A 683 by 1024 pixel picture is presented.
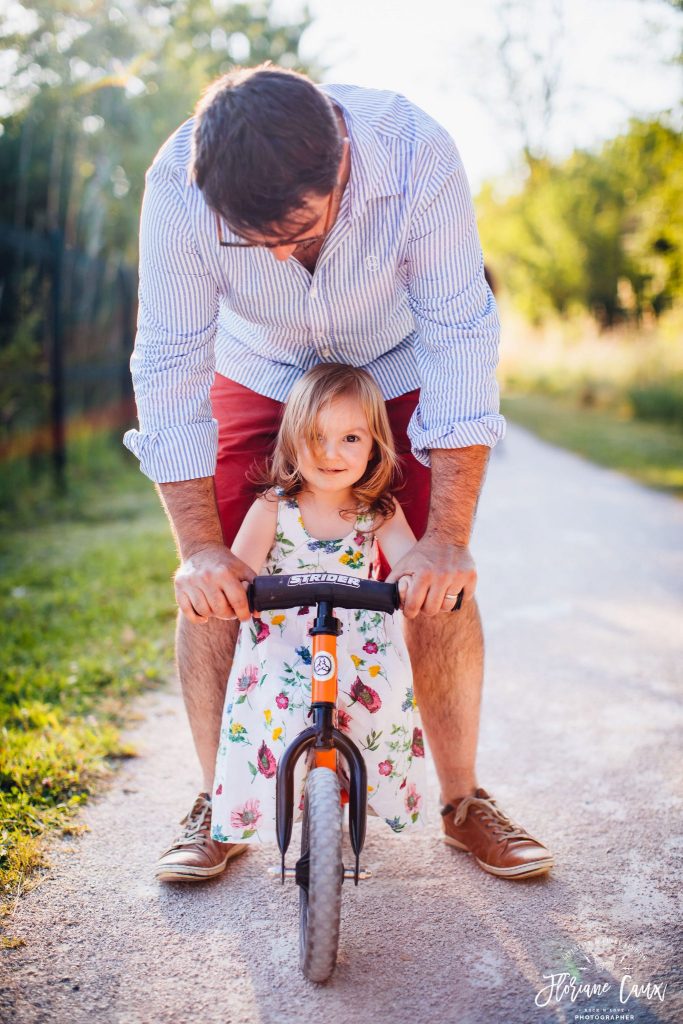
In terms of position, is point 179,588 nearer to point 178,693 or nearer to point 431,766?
point 431,766

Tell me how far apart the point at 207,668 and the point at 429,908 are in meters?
0.86

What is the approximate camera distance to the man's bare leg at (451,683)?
8.64 ft

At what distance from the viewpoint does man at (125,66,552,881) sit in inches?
91.5

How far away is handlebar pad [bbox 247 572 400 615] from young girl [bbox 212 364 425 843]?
0.35m

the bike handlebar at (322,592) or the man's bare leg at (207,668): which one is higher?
the bike handlebar at (322,592)

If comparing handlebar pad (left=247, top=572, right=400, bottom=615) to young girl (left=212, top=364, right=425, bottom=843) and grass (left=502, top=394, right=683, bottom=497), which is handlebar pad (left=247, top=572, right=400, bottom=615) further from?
grass (left=502, top=394, right=683, bottom=497)

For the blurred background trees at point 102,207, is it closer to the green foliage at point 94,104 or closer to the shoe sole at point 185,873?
the green foliage at point 94,104

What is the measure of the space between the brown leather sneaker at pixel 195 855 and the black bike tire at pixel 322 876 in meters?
0.51

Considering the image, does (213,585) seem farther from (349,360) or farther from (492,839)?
(492,839)

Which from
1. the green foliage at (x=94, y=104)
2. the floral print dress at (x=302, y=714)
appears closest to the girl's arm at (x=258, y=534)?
the floral print dress at (x=302, y=714)

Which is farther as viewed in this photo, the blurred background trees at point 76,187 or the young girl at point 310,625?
the blurred background trees at point 76,187

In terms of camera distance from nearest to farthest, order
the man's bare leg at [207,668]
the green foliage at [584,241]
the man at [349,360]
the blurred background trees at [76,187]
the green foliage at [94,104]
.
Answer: the man at [349,360] → the man's bare leg at [207,668] → the blurred background trees at [76,187] → the green foliage at [94,104] → the green foliage at [584,241]

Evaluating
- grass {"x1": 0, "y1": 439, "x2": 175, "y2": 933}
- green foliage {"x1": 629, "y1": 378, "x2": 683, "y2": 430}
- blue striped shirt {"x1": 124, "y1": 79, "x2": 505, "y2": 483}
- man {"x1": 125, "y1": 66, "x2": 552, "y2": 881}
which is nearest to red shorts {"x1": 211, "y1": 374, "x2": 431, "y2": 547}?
man {"x1": 125, "y1": 66, "x2": 552, "y2": 881}

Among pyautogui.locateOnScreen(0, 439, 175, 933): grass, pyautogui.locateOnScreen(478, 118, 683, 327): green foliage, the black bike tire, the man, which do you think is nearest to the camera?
the black bike tire
